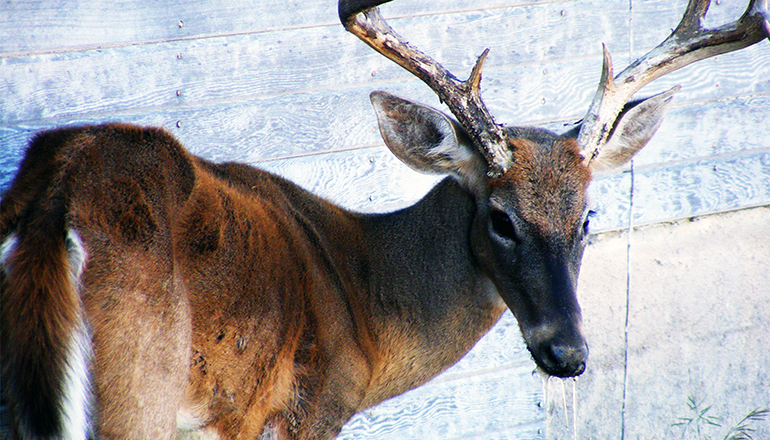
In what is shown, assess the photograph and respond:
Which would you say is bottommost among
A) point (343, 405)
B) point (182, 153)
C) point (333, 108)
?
point (343, 405)

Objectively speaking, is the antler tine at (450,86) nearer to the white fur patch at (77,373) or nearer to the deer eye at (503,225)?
the deer eye at (503,225)

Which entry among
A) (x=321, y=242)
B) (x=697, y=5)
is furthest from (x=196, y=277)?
(x=697, y=5)

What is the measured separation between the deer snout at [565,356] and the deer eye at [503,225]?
448 millimetres

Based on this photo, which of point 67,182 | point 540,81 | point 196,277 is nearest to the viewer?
point 67,182

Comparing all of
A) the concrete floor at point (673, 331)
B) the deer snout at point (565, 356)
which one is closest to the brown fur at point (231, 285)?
the deer snout at point (565, 356)

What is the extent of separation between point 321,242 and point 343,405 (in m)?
0.71

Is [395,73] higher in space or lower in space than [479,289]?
higher

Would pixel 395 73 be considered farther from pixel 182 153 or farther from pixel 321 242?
pixel 182 153

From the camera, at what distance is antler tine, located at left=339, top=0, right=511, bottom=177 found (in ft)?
9.10

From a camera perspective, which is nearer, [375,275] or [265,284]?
[265,284]

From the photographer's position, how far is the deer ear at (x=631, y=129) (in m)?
3.07

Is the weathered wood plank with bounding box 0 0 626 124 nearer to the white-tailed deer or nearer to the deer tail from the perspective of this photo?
the white-tailed deer

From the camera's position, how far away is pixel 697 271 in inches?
188

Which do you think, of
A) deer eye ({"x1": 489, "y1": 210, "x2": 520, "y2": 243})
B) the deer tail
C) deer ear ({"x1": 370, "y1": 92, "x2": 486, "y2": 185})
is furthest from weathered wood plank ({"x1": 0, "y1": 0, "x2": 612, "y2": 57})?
the deer tail
